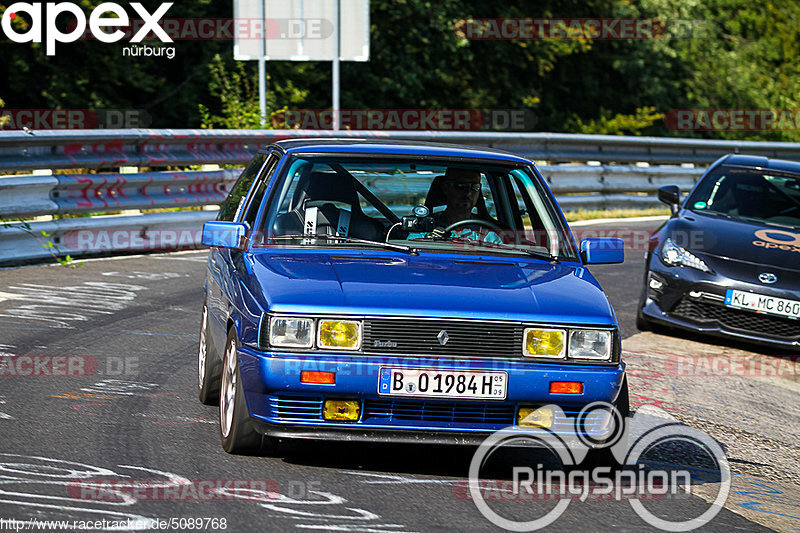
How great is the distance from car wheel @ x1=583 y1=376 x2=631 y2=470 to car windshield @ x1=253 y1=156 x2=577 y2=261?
3.46 feet

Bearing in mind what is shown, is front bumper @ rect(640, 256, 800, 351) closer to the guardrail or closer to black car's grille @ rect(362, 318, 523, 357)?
black car's grille @ rect(362, 318, 523, 357)

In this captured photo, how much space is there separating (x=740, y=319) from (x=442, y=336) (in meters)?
4.96

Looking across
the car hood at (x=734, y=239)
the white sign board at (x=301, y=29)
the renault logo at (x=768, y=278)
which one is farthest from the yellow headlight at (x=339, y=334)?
the white sign board at (x=301, y=29)

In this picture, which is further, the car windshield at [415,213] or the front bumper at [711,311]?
the front bumper at [711,311]

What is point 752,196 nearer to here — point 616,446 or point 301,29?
point 616,446

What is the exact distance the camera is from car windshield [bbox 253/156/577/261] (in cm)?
632

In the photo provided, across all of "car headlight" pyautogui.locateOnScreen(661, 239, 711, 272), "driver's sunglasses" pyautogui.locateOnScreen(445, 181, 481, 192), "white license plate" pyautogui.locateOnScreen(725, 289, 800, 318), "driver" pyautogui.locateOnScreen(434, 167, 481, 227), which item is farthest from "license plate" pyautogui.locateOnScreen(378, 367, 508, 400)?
"car headlight" pyautogui.locateOnScreen(661, 239, 711, 272)

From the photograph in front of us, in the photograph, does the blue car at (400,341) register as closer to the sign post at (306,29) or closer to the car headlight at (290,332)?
the car headlight at (290,332)

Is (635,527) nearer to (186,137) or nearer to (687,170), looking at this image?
(186,137)

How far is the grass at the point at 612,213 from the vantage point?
1870 cm

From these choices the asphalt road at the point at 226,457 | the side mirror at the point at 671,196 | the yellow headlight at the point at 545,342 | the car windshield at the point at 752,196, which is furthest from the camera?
the side mirror at the point at 671,196

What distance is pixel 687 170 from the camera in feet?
71.1

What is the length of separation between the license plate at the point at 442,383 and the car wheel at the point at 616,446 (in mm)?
598

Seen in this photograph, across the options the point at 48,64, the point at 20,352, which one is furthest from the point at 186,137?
the point at 48,64
